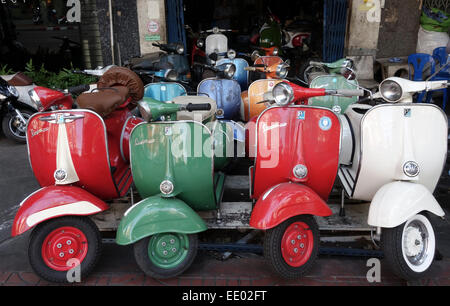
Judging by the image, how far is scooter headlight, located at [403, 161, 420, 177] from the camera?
2490 mm

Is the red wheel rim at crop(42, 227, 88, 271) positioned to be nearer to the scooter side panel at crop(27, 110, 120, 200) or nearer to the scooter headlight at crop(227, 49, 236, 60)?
the scooter side panel at crop(27, 110, 120, 200)

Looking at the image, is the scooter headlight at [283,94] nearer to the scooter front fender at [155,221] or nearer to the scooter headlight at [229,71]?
the scooter front fender at [155,221]

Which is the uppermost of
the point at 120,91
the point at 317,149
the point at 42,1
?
the point at 42,1

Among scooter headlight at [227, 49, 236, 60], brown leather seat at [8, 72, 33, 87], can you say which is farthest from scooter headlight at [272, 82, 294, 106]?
brown leather seat at [8, 72, 33, 87]

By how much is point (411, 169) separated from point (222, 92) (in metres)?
2.59

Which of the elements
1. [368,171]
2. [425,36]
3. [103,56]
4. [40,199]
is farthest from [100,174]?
[425,36]

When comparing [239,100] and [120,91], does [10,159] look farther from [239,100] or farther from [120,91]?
[239,100]

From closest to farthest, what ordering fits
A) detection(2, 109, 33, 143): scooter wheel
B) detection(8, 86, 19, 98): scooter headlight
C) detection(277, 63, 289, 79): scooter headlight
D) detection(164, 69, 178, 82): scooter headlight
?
detection(277, 63, 289, 79): scooter headlight, detection(164, 69, 178, 82): scooter headlight, detection(8, 86, 19, 98): scooter headlight, detection(2, 109, 33, 143): scooter wheel

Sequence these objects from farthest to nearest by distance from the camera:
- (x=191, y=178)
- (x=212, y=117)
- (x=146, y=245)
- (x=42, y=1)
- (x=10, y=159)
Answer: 1. (x=42, y=1)
2. (x=10, y=159)
3. (x=212, y=117)
4. (x=191, y=178)
5. (x=146, y=245)

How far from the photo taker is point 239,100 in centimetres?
476

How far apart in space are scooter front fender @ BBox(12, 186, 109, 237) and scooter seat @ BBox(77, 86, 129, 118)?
61 centimetres

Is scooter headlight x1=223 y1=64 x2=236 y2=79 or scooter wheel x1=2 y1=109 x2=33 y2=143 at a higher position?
scooter headlight x1=223 y1=64 x2=236 y2=79

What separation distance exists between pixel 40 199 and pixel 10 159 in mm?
2829

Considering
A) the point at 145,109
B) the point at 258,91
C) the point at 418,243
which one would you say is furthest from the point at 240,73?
the point at 418,243
